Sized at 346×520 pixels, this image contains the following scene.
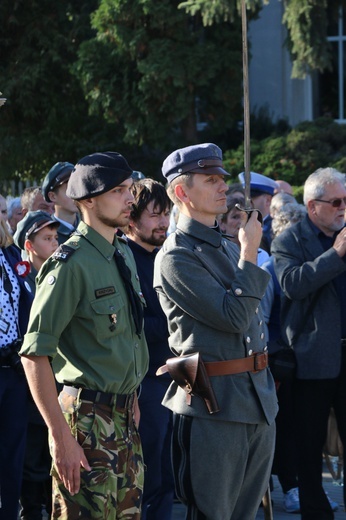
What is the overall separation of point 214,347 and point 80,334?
1.93 ft

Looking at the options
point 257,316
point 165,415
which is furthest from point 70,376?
point 165,415

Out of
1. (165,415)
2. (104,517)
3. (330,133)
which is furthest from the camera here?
(330,133)

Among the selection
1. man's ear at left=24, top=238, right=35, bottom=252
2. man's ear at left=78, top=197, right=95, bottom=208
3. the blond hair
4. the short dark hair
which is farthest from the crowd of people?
man's ear at left=24, top=238, right=35, bottom=252

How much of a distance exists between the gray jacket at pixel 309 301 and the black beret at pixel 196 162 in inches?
61.8

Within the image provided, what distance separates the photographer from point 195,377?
14.1 feet

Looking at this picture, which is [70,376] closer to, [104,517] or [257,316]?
[104,517]

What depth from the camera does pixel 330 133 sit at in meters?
14.9

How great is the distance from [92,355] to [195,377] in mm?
464

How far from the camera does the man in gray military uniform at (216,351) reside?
4324 millimetres

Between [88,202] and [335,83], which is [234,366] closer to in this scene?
[88,202]

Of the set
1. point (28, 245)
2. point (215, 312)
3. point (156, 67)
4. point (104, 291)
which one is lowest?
point (28, 245)

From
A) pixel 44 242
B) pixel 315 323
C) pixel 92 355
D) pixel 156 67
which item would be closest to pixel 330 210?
pixel 315 323

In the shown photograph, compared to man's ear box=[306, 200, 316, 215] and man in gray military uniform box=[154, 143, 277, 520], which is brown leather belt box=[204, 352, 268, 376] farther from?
man's ear box=[306, 200, 316, 215]

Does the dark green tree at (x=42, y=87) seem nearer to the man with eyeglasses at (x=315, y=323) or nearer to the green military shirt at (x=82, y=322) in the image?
the man with eyeglasses at (x=315, y=323)
